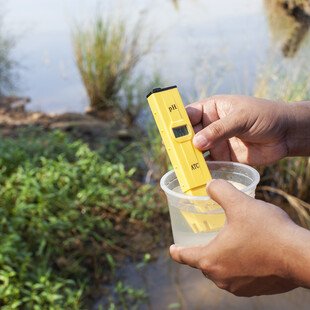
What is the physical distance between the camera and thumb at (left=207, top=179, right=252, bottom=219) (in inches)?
50.5

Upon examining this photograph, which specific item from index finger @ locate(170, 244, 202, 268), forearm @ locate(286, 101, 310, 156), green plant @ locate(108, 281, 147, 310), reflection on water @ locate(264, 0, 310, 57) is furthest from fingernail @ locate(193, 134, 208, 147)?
reflection on water @ locate(264, 0, 310, 57)

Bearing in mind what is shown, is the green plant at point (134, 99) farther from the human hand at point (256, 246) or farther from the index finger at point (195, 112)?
the human hand at point (256, 246)

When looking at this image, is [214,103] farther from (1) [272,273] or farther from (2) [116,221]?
(2) [116,221]

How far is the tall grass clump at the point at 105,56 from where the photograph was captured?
5.82 m

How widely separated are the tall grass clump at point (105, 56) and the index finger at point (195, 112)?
4.10 meters

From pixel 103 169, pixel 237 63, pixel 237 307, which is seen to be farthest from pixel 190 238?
pixel 237 63

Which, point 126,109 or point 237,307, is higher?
point 126,109

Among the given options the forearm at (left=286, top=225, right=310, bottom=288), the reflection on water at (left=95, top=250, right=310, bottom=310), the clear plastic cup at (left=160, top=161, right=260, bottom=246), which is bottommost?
the reflection on water at (left=95, top=250, right=310, bottom=310)

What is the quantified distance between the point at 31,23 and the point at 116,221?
235 inches

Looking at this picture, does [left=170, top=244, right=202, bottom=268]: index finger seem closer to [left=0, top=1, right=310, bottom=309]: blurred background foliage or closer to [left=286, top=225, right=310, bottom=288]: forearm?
[left=286, top=225, right=310, bottom=288]: forearm

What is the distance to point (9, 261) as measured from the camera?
2604 mm

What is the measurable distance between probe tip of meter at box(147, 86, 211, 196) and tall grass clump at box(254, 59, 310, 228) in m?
2.04

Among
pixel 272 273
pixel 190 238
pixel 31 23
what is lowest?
pixel 272 273

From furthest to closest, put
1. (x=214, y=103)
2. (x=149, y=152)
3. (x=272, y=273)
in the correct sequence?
(x=149, y=152)
(x=214, y=103)
(x=272, y=273)
